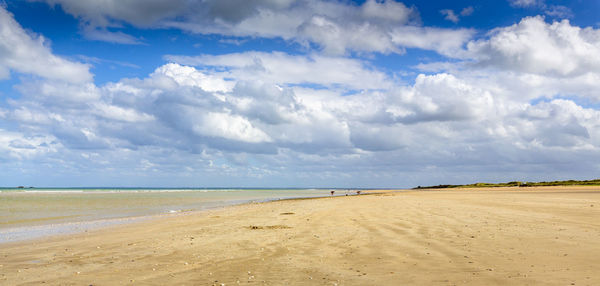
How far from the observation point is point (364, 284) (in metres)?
7.38

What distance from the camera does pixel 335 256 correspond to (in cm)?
1012

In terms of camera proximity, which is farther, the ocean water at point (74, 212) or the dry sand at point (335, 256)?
the ocean water at point (74, 212)

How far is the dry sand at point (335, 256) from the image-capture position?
786 cm

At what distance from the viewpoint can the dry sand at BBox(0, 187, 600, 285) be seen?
7855 millimetres

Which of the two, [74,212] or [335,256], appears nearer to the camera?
[335,256]

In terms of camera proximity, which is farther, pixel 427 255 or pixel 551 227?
pixel 551 227

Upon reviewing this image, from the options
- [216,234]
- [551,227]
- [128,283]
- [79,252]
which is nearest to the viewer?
[128,283]

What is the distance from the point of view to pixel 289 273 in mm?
8484

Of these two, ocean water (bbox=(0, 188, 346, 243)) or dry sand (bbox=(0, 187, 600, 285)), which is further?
ocean water (bbox=(0, 188, 346, 243))

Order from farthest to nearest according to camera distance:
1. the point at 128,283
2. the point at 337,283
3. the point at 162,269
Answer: the point at 162,269
the point at 128,283
the point at 337,283

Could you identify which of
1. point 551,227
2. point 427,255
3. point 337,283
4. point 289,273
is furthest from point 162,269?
point 551,227

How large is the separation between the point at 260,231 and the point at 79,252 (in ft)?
20.9

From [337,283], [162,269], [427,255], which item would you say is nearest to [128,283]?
[162,269]

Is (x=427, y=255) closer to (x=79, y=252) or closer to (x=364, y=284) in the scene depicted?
(x=364, y=284)
